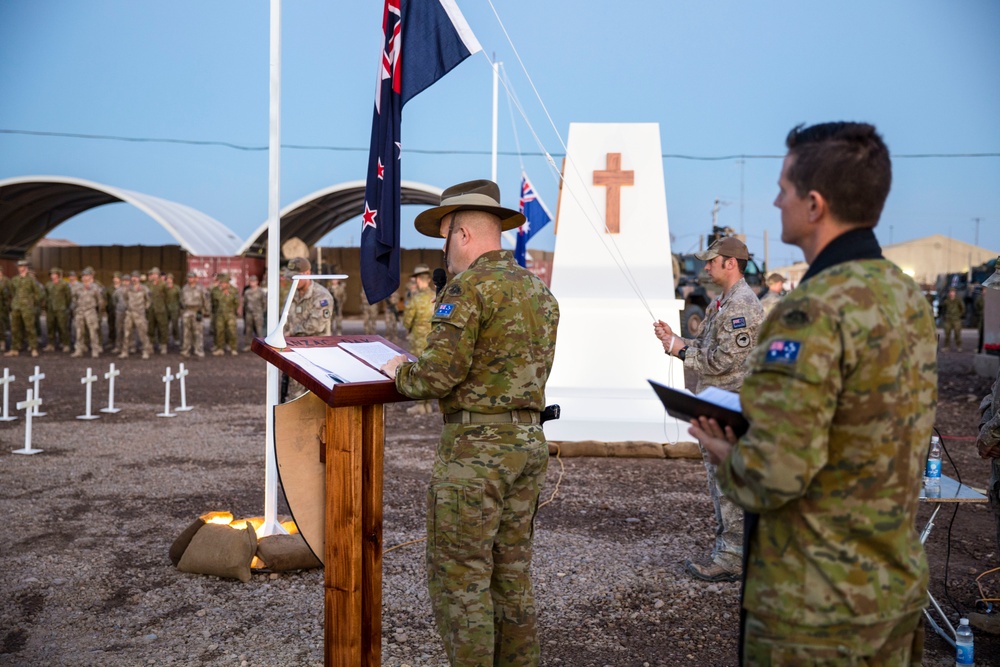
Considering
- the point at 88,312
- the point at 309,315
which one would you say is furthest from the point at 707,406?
the point at 88,312

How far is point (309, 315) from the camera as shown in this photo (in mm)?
8055

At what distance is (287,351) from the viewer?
2.95 metres

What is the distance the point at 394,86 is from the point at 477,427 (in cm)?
232

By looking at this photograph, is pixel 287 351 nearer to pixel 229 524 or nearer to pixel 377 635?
pixel 377 635

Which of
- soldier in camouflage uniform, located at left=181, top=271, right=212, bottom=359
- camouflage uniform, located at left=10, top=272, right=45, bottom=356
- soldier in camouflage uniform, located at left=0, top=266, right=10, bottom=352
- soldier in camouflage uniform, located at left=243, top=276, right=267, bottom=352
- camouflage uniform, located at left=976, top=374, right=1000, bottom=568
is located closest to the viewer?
camouflage uniform, located at left=976, top=374, right=1000, bottom=568

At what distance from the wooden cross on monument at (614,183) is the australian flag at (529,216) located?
336 inches

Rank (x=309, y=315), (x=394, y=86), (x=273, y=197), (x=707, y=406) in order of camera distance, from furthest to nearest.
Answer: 1. (x=309, y=315)
2. (x=273, y=197)
3. (x=394, y=86)
4. (x=707, y=406)

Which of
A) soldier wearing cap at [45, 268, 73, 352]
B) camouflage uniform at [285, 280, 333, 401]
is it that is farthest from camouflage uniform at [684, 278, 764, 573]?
soldier wearing cap at [45, 268, 73, 352]

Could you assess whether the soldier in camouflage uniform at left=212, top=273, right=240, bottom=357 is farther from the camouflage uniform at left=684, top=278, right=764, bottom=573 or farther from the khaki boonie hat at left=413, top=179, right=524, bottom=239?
the khaki boonie hat at left=413, top=179, right=524, bottom=239

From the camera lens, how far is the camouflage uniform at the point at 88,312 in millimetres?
17281

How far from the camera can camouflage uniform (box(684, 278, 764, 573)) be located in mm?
4441

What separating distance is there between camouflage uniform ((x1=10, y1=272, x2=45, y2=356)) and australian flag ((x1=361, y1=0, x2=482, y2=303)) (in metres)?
16.5

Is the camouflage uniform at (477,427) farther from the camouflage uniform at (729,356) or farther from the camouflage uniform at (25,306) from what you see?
the camouflage uniform at (25,306)

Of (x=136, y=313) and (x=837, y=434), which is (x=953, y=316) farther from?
(x=837, y=434)
